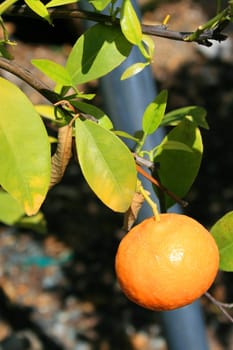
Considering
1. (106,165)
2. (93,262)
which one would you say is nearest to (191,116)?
(106,165)

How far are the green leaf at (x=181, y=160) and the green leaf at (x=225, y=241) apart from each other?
0.05 metres

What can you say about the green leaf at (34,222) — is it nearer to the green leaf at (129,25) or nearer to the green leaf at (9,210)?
the green leaf at (9,210)

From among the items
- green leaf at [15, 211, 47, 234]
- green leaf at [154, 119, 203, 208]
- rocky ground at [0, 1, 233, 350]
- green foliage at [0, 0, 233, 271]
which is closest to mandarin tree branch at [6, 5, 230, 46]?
green foliage at [0, 0, 233, 271]

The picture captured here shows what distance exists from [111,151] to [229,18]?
125 millimetres

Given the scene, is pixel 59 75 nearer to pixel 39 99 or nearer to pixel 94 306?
pixel 94 306

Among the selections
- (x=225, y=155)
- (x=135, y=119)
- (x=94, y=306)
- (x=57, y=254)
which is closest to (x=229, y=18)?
(x=135, y=119)

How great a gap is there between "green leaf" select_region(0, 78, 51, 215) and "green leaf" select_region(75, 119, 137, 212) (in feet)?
0.10

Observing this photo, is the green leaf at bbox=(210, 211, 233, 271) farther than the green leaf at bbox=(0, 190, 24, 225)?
No

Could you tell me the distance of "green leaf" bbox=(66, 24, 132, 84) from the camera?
57 cm

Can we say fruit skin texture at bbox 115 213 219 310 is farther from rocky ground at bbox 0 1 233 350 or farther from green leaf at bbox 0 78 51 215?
rocky ground at bbox 0 1 233 350

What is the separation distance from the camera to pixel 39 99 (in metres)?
2.94

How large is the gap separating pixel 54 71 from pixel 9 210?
0.51 metres

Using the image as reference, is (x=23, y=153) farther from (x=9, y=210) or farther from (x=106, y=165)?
(x=9, y=210)

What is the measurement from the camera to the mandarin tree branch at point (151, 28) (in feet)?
1.68
